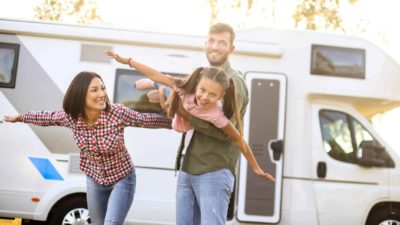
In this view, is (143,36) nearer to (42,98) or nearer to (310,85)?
(42,98)

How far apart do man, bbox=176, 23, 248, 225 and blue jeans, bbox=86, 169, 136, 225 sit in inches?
18.5

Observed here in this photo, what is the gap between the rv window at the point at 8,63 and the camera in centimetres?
629

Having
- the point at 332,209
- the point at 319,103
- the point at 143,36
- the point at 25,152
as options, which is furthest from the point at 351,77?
the point at 25,152

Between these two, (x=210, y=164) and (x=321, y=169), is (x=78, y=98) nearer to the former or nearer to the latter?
(x=210, y=164)

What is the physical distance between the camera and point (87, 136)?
348 cm

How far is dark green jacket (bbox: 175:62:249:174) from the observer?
300 cm

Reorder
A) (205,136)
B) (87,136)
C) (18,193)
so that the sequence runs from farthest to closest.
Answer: (18,193) < (87,136) < (205,136)

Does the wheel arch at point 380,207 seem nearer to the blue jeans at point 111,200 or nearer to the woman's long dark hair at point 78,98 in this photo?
the blue jeans at point 111,200

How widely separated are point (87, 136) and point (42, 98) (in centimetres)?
300

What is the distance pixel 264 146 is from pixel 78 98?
3253mm

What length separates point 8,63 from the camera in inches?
248

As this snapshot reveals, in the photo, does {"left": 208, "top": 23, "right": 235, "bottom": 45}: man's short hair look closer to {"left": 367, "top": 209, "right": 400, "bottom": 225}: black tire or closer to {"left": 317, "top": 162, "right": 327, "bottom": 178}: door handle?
{"left": 317, "top": 162, "right": 327, "bottom": 178}: door handle

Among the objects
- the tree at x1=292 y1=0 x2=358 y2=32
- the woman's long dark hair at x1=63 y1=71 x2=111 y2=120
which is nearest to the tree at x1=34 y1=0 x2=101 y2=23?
the tree at x1=292 y1=0 x2=358 y2=32

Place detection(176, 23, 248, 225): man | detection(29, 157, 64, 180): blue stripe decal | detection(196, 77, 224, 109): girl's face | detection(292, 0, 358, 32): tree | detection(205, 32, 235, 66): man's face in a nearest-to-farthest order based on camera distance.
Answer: detection(196, 77, 224, 109): girl's face → detection(176, 23, 248, 225): man → detection(205, 32, 235, 66): man's face → detection(29, 157, 64, 180): blue stripe decal → detection(292, 0, 358, 32): tree
